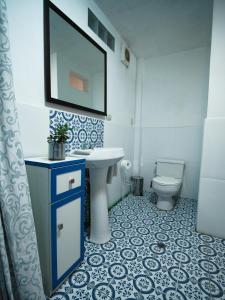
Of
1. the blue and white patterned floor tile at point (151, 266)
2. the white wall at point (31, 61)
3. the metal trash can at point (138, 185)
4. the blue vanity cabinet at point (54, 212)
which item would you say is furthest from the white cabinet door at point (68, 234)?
the metal trash can at point (138, 185)

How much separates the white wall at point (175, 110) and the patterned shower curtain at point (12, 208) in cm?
222

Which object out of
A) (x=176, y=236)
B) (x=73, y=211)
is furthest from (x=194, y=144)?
(x=73, y=211)

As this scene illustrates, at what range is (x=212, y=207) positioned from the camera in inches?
62.1

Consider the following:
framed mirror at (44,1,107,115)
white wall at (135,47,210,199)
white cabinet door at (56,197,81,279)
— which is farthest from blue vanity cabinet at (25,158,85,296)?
white wall at (135,47,210,199)

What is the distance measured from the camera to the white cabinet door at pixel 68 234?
3.14 feet

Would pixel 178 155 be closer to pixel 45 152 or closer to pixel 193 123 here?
pixel 193 123

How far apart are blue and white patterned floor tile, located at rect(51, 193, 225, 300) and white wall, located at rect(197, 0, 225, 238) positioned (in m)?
0.19

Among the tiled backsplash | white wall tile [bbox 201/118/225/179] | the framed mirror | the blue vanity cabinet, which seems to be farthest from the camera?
white wall tile [bbox 201/118/225/179]

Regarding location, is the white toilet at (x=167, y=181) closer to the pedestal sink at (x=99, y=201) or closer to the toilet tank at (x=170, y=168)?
the toilet tank at (x=170, y=168)

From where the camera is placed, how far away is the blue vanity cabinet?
0.88 metres

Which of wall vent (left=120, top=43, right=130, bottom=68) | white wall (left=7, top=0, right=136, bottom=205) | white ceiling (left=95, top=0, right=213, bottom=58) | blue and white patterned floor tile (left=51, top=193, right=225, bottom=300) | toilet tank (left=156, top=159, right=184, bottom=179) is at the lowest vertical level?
blue and white patterned floor tile (left=51, top=193, right=225, bottom=300)

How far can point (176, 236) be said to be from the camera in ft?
5.07

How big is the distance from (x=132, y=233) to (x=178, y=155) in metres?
1.46

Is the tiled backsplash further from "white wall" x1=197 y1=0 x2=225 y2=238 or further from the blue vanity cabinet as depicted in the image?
"white wall" x1=197 y1=0 x2=225 y2=238
